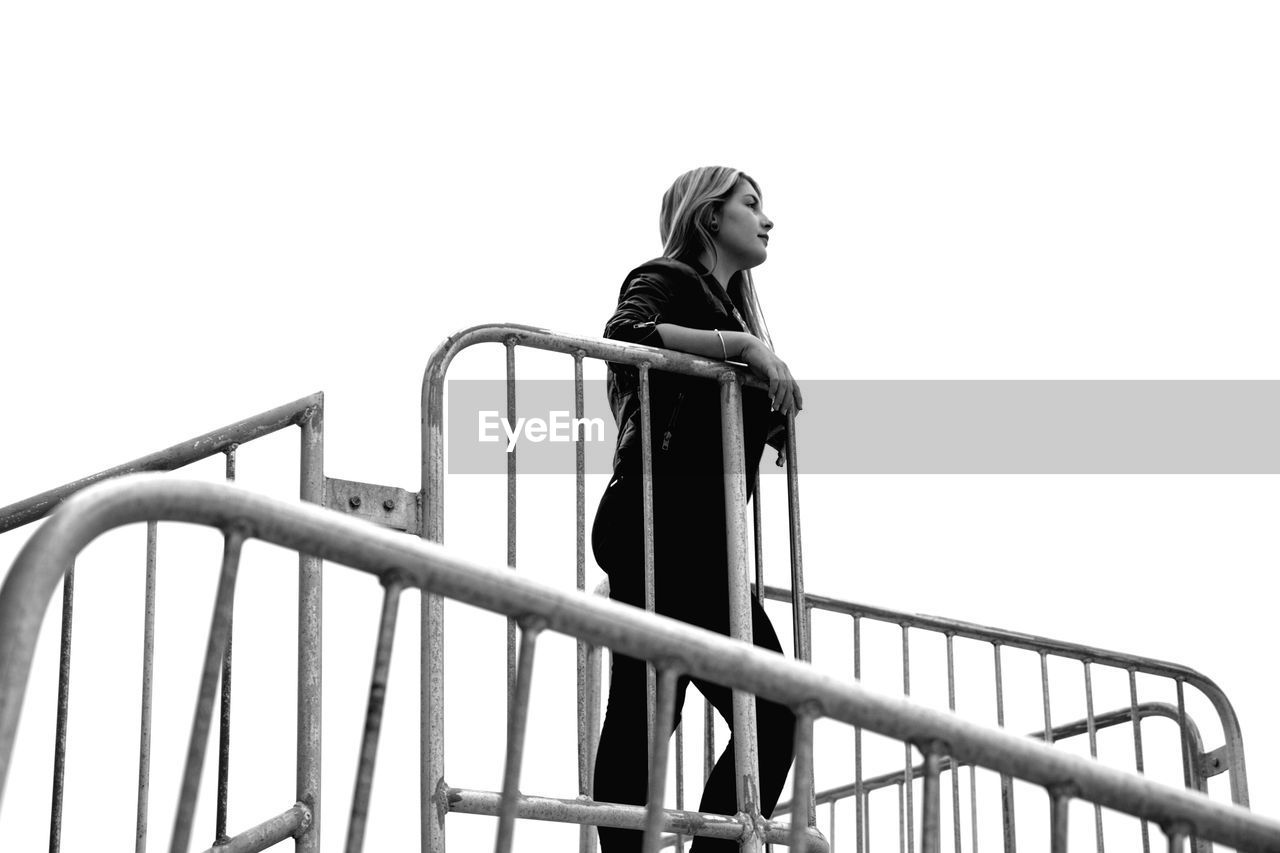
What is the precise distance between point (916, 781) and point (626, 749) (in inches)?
95.1

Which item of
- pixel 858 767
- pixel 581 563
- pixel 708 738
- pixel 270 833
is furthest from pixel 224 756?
pixel 858 767

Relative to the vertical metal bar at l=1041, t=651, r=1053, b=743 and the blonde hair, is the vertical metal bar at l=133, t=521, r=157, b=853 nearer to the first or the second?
the blonde hair

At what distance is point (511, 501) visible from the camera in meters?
3.59

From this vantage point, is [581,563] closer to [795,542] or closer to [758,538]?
[758,538]

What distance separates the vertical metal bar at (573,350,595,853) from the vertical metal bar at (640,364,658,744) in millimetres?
145

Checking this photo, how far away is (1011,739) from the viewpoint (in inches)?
83.5

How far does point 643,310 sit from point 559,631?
2.26m

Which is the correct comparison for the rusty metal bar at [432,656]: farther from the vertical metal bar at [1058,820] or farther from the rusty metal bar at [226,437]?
the vertical metal bar at [1058,820]

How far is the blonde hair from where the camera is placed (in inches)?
172

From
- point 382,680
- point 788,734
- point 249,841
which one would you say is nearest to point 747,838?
point 788,734

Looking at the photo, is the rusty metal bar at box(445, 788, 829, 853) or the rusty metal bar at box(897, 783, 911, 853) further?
the rusty metal bar at box(897, 783, 911, 853)

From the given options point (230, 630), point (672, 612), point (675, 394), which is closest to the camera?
point (230, 630)

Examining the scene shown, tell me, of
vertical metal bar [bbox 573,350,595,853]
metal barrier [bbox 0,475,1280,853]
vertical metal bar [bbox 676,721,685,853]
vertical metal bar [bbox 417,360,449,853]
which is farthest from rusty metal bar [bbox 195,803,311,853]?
vertical metal bar [bbox 676,721,685,853]

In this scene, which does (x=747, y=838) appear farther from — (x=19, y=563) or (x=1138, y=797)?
(x=19, y=563)
